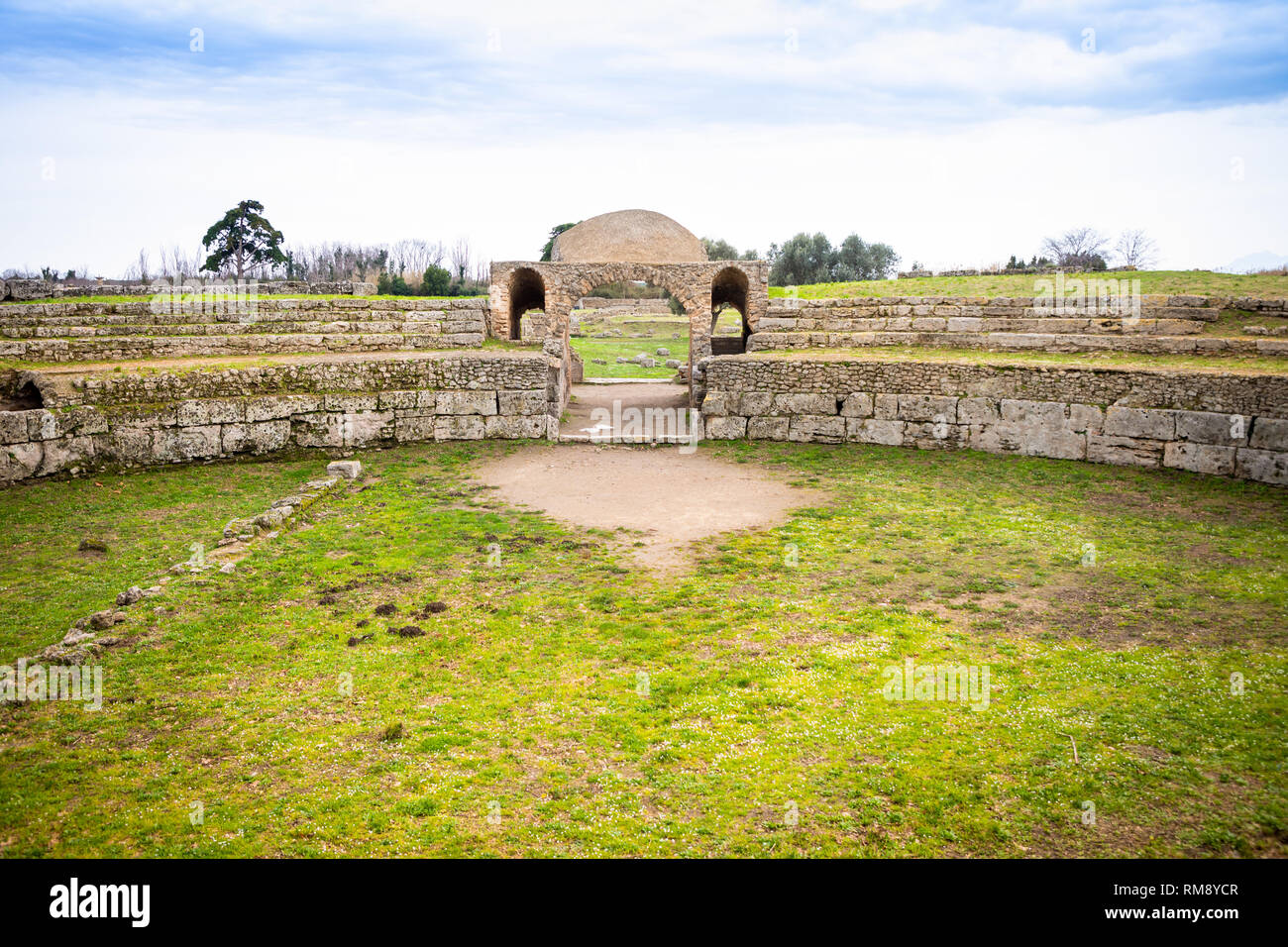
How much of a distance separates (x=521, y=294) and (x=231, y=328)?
26.8ft

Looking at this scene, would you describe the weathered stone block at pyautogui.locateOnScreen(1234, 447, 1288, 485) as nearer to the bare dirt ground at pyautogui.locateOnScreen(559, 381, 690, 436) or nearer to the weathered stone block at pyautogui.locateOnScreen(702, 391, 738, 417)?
the weathered stone block at pyautogui.locateOnScreen(702, 391, 738, 417)

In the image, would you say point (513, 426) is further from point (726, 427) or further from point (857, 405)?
point (857, 405)

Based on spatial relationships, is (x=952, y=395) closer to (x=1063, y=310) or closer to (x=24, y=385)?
(x=1063, y=310)

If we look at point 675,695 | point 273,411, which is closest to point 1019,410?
point 675,695

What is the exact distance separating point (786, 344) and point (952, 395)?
4.74m

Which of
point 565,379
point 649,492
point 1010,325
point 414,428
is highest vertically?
point 1010,325

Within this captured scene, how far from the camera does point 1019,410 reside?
51.3 ft

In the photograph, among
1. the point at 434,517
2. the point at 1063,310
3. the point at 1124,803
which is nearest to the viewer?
the point at 1124,803

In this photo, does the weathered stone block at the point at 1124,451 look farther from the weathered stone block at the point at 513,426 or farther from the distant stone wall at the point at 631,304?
the distant stone wall at the point at 631,304

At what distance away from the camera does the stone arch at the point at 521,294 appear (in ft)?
71.9

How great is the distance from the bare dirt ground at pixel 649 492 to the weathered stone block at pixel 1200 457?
5.93 m

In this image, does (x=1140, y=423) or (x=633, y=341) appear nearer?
(x=1140, y=423)

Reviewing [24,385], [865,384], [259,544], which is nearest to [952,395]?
[865,384]

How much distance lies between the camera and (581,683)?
7.23 m
